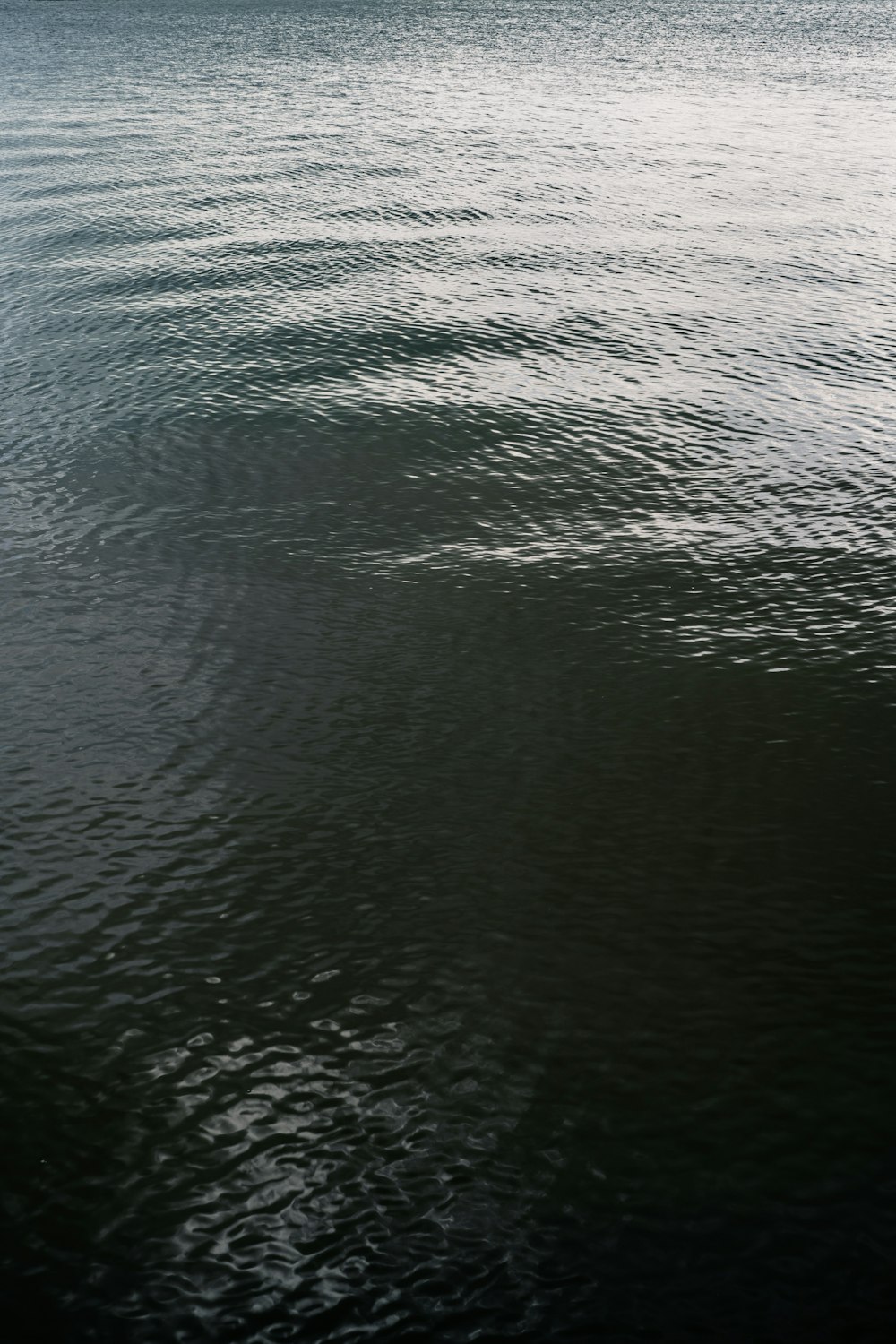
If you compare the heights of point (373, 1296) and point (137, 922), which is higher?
point (137, 922)

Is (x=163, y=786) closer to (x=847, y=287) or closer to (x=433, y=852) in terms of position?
(x=433, y=852)

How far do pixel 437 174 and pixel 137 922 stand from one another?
82.8 ft

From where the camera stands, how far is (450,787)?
10203 mm

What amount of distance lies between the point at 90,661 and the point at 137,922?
382cm

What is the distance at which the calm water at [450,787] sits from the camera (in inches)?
262

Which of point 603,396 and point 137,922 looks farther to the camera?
point 603,396

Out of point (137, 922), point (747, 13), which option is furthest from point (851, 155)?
point (747, 13)

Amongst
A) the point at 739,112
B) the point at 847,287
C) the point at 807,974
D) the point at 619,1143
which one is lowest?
the point at 619,1143

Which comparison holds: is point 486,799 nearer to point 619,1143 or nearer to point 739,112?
point 619,1143

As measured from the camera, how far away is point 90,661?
39.1ft

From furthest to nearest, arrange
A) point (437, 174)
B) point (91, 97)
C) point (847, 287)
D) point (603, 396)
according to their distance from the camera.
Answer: point (91, 97) → point (437, 174) → point (847, 287) → point (603, 396)

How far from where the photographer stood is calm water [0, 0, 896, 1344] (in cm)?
666

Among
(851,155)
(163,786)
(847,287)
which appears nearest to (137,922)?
(163,786)

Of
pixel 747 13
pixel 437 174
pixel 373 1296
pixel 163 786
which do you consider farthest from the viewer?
pixel 747 13
